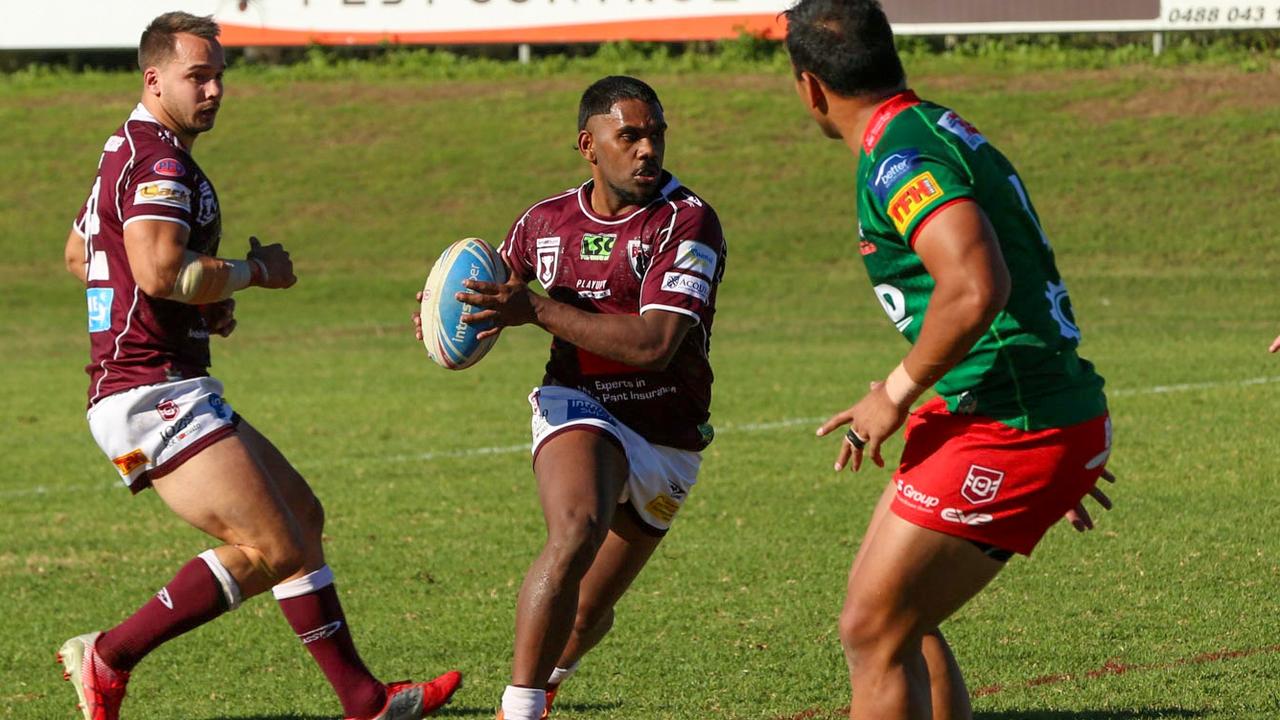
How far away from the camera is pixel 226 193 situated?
99.9 feet

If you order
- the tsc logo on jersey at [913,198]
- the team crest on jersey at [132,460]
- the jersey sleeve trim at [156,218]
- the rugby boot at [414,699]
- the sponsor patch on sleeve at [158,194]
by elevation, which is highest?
the tsc logo on jersey at [913,198]

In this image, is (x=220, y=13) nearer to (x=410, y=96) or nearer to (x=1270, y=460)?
(x=410, y=96)

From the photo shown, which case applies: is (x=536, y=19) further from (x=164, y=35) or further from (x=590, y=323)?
(x=590, y=323)

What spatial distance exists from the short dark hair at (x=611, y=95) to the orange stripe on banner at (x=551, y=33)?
2678 cm

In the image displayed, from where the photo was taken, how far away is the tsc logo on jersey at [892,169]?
14.7 feet

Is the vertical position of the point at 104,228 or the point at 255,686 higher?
the point at 104,228

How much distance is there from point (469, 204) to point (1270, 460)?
19.8 meters

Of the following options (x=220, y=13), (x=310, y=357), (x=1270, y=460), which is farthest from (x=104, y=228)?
(x=220, y=13)

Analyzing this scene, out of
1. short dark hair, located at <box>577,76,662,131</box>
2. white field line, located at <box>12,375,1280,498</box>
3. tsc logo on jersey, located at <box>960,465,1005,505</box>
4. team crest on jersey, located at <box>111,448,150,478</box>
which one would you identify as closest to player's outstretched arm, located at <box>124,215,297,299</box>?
team crest on jersey, located at <box>111,448,150,478</box>

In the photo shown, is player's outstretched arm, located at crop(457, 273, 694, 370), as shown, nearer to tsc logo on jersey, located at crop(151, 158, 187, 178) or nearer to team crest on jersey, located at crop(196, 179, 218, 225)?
team crest on jersey, located at crop(196, 179, 218, 225)

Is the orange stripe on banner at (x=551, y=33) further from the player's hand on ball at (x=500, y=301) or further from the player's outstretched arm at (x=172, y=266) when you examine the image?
the player's outstretched arm at (x=172, y=266)

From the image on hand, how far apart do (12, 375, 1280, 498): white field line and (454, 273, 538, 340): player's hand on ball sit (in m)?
6.46

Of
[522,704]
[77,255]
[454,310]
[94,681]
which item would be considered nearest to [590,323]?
[454,310]

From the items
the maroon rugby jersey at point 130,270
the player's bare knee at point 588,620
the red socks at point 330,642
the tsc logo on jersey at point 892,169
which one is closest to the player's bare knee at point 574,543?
the player's bare knee at point 588,620
